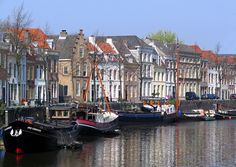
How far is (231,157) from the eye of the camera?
180ft

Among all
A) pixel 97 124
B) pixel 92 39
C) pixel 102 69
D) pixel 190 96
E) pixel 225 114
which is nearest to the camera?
pixel 97 124

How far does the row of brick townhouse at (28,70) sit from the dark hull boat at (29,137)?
26.8 metres

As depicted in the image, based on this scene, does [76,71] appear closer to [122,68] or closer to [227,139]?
[122,68]

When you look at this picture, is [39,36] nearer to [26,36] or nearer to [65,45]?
[26,36]

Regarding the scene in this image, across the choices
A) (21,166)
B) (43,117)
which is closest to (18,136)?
(21,166)

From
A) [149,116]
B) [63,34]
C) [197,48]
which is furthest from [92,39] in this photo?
[197,48]

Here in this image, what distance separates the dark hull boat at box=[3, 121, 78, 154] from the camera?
5191 cm

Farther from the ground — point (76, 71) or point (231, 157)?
point (76, 71)

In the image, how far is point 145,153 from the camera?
186ft

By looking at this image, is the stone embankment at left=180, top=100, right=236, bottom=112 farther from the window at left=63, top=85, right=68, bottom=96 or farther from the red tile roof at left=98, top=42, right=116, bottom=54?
the window at left=63, top=85, right=68, bottom=96

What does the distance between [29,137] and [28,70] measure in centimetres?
4536

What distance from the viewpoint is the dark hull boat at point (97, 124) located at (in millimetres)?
69000

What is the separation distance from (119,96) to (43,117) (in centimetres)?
4553

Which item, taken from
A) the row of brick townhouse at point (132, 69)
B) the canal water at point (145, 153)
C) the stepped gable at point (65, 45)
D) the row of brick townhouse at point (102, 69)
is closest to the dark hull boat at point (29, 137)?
the canal water at point (145, 153)
